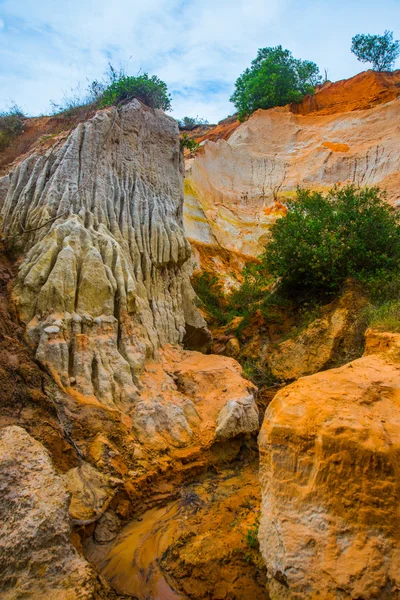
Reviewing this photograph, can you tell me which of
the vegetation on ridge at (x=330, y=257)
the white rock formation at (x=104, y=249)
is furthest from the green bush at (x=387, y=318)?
the white rock formation at (x=104, y=249)

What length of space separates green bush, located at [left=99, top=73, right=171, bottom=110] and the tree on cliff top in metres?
13.0

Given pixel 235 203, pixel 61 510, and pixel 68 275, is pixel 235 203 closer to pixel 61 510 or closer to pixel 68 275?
pixel 68 275

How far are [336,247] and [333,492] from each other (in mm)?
7961

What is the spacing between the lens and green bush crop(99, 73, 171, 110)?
11.6 metres

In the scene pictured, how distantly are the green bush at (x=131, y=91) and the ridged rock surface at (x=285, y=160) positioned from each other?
4.81 metres

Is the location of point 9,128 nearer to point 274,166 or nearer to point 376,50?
point 274,166

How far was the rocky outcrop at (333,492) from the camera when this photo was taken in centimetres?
314

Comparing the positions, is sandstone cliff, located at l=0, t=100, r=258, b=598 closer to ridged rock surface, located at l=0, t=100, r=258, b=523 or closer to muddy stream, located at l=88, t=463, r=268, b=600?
ridged rock surface, located at l=0, t=100, r=258, b=523

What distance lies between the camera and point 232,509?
554 centimetres

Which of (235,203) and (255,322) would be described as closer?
(255,322)

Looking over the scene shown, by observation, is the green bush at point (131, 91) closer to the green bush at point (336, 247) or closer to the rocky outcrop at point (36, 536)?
the green bush at point (336, 247)

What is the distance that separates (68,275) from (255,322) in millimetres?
6308

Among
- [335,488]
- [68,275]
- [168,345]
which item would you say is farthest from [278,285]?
[335,488]

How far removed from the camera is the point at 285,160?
68.0ft
